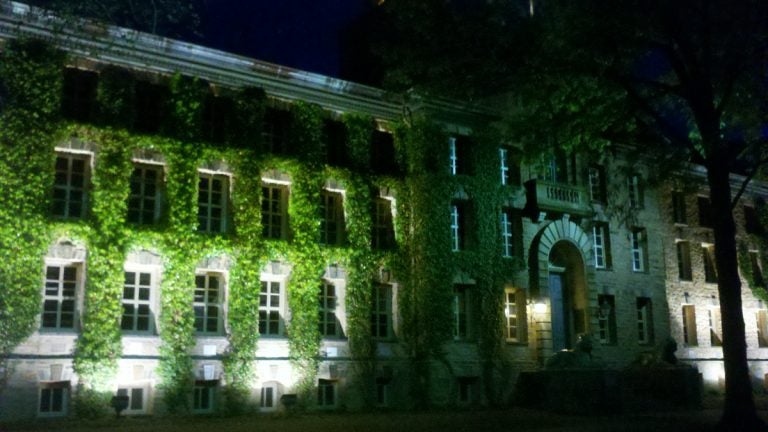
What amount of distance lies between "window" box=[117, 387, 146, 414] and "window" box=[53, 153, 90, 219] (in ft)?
16.3

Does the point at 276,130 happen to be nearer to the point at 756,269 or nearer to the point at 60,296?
the point at 60,296

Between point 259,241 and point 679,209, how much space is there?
22.2 m

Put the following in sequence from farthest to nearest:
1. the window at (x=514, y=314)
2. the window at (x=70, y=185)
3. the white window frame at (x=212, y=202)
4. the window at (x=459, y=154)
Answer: the window at (x=514, y=314) < the window at (x=459, y=154) < the white window frame at (x=212, y=202) < the window at (x=70, y=185)

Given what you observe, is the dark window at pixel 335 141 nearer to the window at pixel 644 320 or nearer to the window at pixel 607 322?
the window at pixel 607 322

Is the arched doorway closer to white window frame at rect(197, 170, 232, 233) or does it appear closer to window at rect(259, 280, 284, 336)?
window at rect(259, 280, 284, 336)

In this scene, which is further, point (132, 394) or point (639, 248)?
point (639, 248)

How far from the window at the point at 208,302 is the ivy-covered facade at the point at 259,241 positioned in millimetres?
67

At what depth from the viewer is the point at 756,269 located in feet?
131

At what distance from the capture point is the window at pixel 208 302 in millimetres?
22781

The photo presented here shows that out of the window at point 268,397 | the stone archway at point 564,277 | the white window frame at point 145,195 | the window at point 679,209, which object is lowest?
the window at point 268,397

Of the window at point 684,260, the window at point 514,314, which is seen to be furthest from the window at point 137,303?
the window at point 684,260

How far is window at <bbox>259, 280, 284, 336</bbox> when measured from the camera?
78.4ft

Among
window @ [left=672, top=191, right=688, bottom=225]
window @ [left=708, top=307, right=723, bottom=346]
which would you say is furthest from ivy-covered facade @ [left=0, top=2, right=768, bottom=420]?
window @ [left=708, top=307, right=723, bottom=346]

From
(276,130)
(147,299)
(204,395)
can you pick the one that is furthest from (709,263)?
(147,299)
